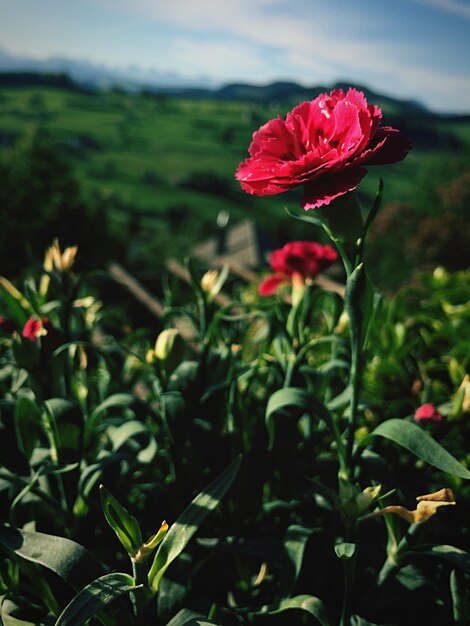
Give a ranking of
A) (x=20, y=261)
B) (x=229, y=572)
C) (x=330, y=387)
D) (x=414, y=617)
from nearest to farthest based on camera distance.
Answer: (x=414, y=617), (x=229, y=572), (x=330, y=387), (x=20, y=261)

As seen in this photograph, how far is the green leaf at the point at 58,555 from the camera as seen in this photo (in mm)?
671

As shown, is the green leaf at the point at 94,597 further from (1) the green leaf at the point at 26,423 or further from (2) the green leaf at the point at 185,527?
(1) the green leaf at the point at 26,423

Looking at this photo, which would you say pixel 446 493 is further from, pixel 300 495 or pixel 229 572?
pixel 229 572

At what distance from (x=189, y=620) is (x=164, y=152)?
5340 cm

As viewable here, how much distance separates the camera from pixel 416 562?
35.2 inches

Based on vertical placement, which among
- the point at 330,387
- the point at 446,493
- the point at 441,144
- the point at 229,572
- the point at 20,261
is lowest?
the point at 20,261

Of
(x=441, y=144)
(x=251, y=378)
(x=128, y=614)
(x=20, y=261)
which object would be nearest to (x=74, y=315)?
(x=251, y=378)

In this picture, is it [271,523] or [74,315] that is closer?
[271,523]

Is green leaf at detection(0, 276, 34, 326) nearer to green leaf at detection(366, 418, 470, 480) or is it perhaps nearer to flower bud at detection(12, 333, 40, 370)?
flower bud at detection(12, 333, 40, 370)

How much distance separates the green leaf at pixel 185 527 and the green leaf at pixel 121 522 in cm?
4

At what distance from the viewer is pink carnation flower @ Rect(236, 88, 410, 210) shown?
2.04ft

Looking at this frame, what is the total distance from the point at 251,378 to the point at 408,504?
0.38 meters

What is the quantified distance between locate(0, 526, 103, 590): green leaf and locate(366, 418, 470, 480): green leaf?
1.40 ft

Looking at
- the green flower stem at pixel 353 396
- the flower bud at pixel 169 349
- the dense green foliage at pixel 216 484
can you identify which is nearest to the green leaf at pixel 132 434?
the dense green foliage at pixel 216 484
